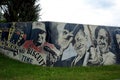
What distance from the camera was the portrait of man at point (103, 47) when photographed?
2372 cm

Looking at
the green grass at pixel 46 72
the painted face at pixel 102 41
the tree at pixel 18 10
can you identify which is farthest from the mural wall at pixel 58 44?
the tree at pixel 18 10

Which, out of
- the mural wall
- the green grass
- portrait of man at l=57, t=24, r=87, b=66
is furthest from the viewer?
portrait of man at l=57, t=24, r=87, b=66

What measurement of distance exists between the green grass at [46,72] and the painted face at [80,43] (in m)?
2.34

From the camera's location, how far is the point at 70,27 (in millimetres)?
22766

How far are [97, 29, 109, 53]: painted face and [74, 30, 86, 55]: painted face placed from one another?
1.30m

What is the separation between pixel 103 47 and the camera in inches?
946

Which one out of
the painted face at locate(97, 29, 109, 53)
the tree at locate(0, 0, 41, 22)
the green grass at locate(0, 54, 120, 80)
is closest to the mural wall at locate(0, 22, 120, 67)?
the painted face at locate(97, 29, 109, 53)

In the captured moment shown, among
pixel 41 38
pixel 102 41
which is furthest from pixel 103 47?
pixel 41 38

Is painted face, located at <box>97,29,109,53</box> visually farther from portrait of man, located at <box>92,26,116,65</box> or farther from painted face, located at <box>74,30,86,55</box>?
painted face, located at <box>74,30,86,55</box>

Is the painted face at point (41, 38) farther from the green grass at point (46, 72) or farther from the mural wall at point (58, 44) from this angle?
the green grass at point (46, 72)

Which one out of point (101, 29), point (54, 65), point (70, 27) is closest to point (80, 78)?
point (54, 65)

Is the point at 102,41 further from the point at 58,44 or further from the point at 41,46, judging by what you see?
the point at 41,46

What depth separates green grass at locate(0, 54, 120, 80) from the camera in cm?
1640

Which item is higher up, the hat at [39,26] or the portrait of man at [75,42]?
the hat at [39,26]
